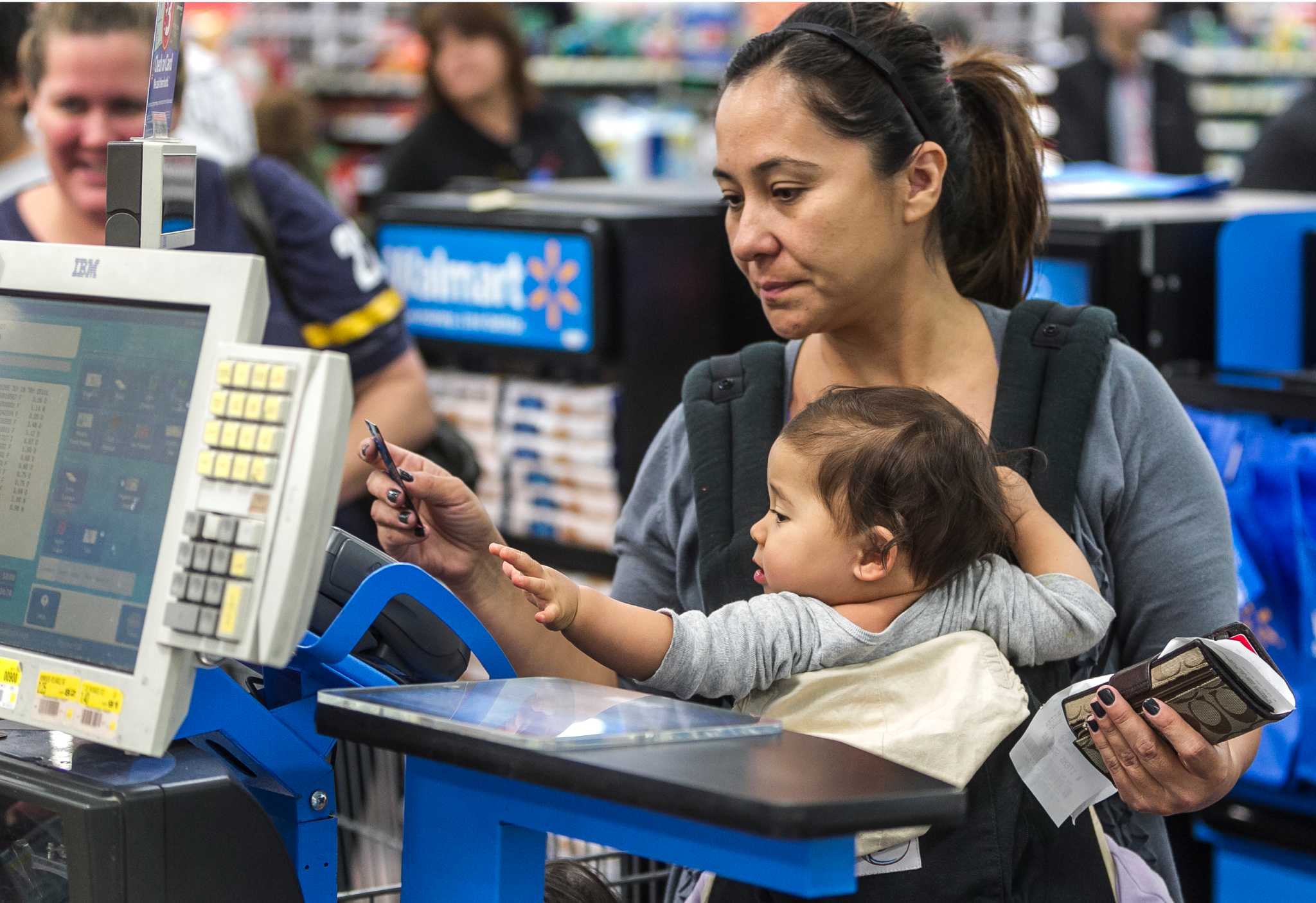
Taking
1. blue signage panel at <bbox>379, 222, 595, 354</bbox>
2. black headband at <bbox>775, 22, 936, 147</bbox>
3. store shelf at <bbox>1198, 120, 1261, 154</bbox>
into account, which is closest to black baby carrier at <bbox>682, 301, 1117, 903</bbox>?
black headband at <bbox>775, 22, 936, 147</bbox>

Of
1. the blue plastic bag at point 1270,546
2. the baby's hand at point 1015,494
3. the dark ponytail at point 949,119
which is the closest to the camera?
the baby's hand at point 1015,494

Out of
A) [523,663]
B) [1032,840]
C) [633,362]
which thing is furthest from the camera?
[633,362]

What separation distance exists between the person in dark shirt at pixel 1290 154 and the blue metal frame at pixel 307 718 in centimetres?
444

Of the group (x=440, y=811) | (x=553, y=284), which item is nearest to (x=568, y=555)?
(x=553, y=284)

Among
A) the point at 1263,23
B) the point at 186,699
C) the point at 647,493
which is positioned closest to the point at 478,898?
the point at 186,699

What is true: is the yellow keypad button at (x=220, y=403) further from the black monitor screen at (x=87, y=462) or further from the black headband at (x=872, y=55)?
the black headband at (x=872, y=55)

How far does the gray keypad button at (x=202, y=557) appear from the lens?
1.16m

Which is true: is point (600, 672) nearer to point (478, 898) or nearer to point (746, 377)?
point (746, 377)

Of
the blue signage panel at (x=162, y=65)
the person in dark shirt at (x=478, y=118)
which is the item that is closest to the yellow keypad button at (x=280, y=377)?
the blue signage panel at (x=162, y=65)

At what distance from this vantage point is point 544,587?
1.37 m

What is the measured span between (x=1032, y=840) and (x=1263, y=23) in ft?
29.1

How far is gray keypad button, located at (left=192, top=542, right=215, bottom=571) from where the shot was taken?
1157mm

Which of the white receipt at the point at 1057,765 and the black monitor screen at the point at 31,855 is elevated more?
the white receipt at the point at 1057,765

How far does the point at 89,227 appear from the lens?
2633 mm
